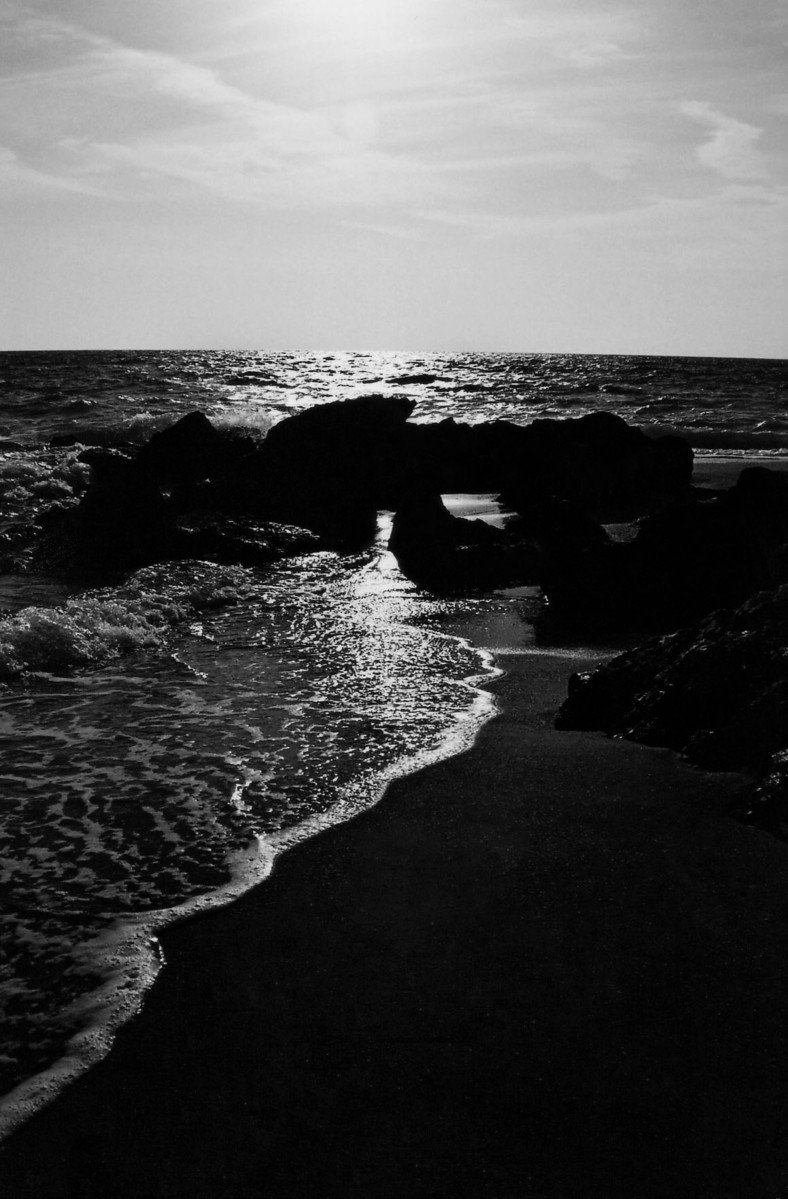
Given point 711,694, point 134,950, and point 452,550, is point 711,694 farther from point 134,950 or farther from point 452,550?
point 452,550

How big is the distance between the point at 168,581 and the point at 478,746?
4657 mm

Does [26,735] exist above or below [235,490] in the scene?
below

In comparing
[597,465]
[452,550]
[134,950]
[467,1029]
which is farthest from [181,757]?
[597,465]

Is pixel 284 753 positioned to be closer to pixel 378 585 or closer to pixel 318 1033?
pixel 318 1033

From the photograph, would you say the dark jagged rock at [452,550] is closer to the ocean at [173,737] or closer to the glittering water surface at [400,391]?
the ocean at [173,737]

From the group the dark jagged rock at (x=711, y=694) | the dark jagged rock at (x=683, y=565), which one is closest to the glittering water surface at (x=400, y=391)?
the dark jagged rock at (x=683, y=565)

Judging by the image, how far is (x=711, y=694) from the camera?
4.35 metres

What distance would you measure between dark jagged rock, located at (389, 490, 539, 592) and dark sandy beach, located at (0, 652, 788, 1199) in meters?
4.91

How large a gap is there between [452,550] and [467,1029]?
6.54 meters

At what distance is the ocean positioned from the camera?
2.89m

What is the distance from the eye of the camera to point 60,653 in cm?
618

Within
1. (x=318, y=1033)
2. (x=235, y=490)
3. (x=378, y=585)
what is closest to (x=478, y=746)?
(x=318, y=1033)

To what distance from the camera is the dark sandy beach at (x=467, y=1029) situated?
211 centimetres

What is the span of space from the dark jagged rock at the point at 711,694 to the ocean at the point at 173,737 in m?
0.71
